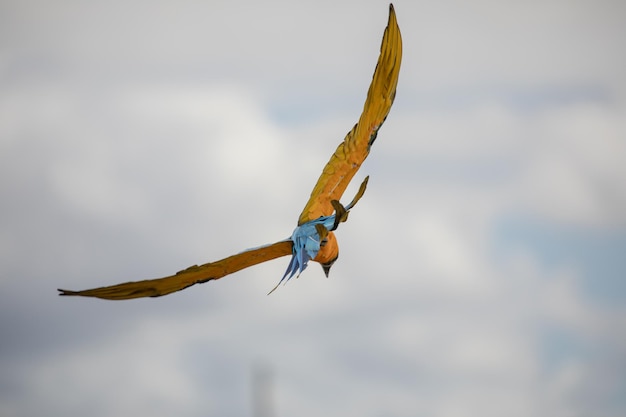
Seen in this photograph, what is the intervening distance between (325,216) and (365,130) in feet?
10.4

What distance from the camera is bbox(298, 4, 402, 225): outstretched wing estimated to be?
32969 mm

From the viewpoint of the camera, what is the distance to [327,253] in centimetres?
3142

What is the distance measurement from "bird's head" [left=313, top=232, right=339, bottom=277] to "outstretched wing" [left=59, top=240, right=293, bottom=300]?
3.14 feet

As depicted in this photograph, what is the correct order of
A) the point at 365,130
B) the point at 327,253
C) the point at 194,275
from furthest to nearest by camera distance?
the point at 365,130
the point at 327,253
the point at 194,275

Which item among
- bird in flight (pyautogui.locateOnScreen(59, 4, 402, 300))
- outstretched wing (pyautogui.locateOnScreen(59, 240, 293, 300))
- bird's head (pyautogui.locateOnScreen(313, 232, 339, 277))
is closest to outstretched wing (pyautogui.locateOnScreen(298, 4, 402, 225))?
bird in flight (pyautogui.locateOnScreen(59, 4, 402, 300))

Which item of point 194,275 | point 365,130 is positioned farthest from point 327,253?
point 365,130

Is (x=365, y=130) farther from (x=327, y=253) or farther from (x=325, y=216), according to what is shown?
(x=327, y=253)

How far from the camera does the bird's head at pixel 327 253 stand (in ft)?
102

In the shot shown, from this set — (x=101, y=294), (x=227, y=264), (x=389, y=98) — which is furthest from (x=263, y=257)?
(x=389, y=98)

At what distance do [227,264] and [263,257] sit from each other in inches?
34.1

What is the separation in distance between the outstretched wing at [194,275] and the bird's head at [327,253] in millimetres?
958

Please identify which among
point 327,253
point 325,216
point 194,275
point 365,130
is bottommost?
point 194,275

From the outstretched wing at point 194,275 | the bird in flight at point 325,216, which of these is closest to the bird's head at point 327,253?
the bird in flight at point 325,216

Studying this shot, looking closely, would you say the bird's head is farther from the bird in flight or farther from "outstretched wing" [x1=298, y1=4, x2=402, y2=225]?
"outstretched wing" [x1=298, y1=4, x2=402, y2=225]
